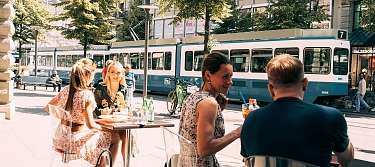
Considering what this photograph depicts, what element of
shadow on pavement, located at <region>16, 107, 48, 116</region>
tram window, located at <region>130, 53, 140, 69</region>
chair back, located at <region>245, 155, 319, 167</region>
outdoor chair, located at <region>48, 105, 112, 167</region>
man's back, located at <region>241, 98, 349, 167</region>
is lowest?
shadow on pavement, located at <region>16, 107, 48, 116</region>

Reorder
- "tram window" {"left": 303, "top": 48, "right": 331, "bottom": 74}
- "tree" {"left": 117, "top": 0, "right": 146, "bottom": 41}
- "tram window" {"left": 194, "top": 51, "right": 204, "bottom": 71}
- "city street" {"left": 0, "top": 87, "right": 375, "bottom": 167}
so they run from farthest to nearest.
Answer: "tree" {"left": 117, "top": 0, "right": 146, "bottom": 41} → "tram window" {"left": 194, "top": 51, "right": 204, "bottom": 71} → "tram window" {"left": 303, "top": 48, "right": 331, "bottom": 74} → "city street" {"left": 0, "top": 87, "right": 375, "bottom": 167}

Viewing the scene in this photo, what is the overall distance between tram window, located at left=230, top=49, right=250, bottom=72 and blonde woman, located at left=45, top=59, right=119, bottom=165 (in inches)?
742

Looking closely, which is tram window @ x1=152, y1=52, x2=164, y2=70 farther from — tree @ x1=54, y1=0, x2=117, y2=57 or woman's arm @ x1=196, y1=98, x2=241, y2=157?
woman's arm @ x1=196, y1=98, x2=241, y2=157

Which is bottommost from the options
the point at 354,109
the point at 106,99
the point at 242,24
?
the point at 354,109

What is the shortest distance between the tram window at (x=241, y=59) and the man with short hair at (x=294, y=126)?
21.9m

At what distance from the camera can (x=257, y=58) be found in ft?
79.0

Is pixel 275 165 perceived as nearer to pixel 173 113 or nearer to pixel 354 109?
pixel 173 113

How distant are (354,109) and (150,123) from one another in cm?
2064

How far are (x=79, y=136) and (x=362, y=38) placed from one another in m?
26.3

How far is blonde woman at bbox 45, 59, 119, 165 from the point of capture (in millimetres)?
6012

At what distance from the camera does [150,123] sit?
6324mm

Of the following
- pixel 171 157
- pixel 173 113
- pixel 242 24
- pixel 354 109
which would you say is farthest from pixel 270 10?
pixel 171 157

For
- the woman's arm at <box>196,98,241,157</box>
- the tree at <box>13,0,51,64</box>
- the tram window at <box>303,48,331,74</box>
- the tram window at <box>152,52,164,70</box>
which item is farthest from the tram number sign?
the tree at <box>13,0,51,64</box>

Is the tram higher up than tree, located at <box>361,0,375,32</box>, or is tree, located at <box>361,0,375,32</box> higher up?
tree, located at <box>361,0,375,32</box>
